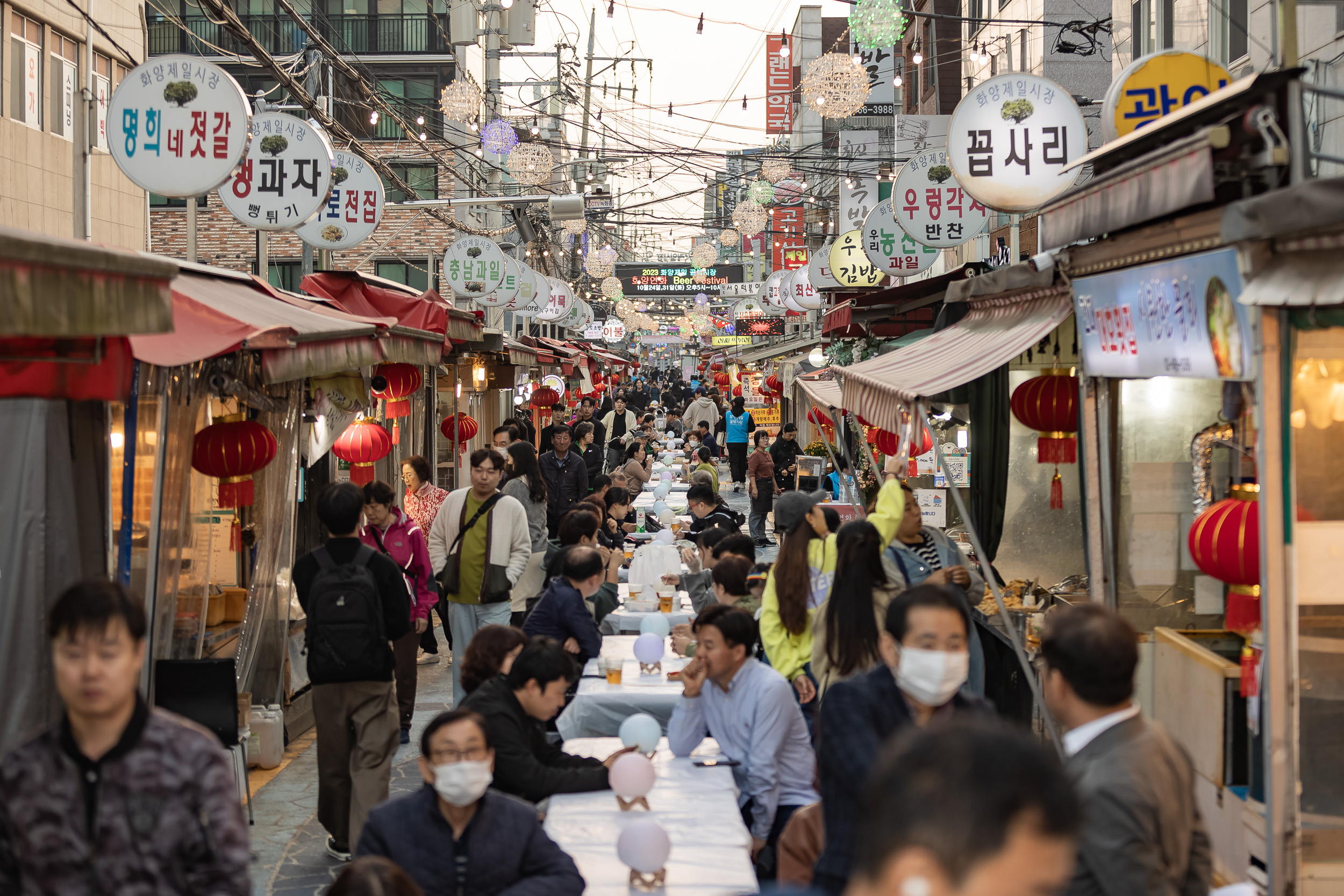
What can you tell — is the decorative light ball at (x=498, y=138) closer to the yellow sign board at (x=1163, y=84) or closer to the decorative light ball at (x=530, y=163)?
the decorative light ball at (x=530, y=163)

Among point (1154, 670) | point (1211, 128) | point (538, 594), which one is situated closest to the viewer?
point (1211, 128)

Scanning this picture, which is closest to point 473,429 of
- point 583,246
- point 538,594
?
point 538,594

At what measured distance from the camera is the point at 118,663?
3.15 m

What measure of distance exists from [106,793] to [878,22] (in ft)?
44.3

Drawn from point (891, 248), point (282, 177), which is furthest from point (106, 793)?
point (891, 248)

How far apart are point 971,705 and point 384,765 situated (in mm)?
3829

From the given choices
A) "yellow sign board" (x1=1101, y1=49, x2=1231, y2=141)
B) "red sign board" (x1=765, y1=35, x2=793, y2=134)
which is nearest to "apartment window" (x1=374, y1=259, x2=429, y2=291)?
"red sign board" (x1=765, y1=35, x2=793, y2=134)

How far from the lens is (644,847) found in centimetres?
425

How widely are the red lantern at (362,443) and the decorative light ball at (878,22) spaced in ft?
25.6

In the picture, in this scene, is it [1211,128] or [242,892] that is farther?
[1211,128]

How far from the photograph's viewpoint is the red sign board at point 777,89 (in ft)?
154

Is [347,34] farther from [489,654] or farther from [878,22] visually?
[489,654]

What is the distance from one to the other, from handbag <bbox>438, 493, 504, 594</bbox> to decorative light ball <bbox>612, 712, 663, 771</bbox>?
11.9 ft

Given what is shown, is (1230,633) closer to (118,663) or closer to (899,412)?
(899,412)
